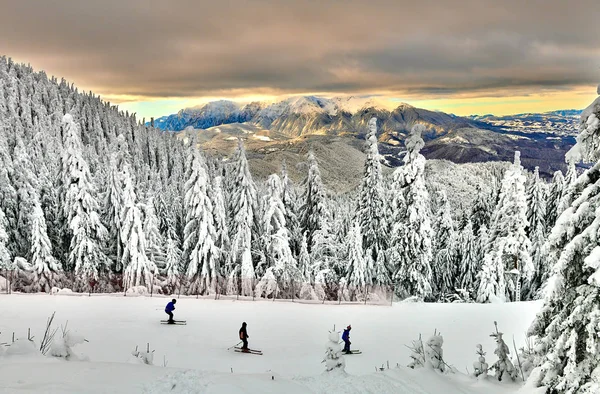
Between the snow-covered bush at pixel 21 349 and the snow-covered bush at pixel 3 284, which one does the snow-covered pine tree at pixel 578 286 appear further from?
the snow-covered bush at pixel 3 284

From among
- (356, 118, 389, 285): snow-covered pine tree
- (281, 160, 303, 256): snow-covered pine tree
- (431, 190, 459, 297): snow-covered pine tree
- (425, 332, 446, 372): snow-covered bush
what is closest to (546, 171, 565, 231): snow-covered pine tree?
(431, 190, 459, 297): snow-covered pine tree

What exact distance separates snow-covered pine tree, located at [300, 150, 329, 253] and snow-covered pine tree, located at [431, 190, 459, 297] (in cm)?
1225

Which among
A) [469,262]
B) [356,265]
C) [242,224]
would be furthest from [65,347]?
[469,262]

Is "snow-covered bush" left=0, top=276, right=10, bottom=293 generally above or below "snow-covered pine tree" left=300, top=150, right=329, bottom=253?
below

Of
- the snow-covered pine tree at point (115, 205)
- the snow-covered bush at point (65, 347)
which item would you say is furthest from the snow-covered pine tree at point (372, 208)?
the snow-covered bush at point (65, 347)

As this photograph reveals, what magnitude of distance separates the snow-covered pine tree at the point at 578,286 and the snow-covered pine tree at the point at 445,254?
32.9m

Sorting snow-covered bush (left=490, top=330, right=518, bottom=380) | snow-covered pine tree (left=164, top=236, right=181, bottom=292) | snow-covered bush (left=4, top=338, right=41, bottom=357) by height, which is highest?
snow-covered bush (left=4, top=338, right=41, bottom=357)

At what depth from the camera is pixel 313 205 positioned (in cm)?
3769

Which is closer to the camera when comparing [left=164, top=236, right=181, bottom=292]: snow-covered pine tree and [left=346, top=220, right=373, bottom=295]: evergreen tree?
[left=346, top=220, right=373, bottom=295]: evergreen tree

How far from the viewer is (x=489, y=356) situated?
19.5 metres

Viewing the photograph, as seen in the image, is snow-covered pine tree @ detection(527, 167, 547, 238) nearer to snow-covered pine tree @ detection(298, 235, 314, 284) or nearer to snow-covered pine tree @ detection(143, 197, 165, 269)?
snow-covered pine tree @ detection(298, 235, 314, 284)

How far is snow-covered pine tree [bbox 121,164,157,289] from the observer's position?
3519 centimetres

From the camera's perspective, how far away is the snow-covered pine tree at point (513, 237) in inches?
1355

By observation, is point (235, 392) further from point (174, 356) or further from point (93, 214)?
point (93, 214)
